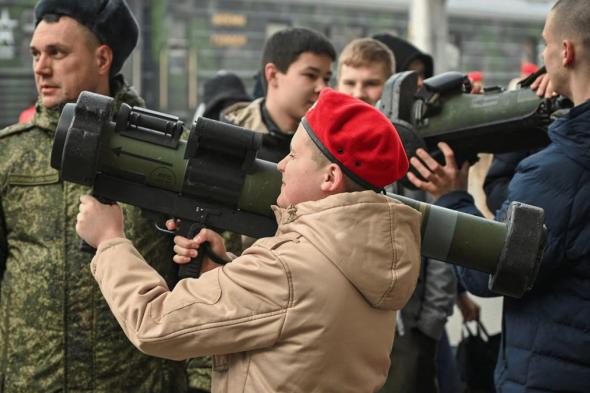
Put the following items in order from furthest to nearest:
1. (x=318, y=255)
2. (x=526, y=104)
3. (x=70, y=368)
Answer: (x=526, y=104) < (x=70, y=368) < (x=318, y=255)

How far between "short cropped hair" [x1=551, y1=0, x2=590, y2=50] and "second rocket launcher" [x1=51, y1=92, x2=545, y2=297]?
25.5 inches

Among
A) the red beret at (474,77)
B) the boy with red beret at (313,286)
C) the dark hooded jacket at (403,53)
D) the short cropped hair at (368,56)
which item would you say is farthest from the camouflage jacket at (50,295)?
the dark hooded jacket at (403,53)

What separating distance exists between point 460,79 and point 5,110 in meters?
11.0

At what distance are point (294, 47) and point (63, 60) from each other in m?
1.27

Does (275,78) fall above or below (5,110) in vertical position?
above

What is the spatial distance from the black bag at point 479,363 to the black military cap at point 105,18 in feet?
6.23

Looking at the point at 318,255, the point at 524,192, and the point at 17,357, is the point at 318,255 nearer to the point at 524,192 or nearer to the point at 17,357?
the point at 524,192

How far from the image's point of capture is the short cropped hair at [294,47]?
360 centimetres

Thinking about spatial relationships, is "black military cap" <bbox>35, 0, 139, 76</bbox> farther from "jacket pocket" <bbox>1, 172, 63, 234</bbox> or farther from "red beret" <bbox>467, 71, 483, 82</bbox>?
"red beret" <bbox>467, 71, 483, 82</bbox>

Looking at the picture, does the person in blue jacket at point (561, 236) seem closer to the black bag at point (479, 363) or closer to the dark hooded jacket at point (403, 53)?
the black bag at point (479, 363)

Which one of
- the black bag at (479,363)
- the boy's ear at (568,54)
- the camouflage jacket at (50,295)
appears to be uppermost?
the boy's ear at (568,54)

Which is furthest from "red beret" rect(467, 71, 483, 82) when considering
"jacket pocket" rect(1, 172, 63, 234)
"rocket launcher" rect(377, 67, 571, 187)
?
"jacket pocket" rect(1, 172, 63, 234)

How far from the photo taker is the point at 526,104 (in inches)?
103

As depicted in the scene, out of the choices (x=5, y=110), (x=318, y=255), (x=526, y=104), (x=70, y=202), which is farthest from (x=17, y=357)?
(x=5, y=110)
